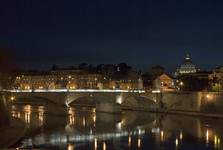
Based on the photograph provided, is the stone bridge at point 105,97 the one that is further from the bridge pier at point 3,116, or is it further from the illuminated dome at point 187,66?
the illuminated dome at point 187,66

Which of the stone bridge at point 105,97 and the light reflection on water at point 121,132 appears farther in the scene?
the stone bridge at point 105,97

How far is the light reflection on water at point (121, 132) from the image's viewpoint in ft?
82.2

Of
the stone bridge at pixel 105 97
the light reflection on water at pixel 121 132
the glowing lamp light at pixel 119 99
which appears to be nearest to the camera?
the light reflection on water at pixel 121 132

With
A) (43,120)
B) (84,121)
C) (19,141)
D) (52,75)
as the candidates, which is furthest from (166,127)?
(52,75)

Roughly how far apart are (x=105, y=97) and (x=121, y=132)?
46.1ft

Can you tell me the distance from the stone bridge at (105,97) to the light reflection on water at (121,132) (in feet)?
6.20

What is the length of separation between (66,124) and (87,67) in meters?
55.1

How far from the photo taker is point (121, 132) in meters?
30.5

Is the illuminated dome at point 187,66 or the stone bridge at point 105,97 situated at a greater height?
the illuminated dome at point 187,66

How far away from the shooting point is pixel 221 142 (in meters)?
25.8

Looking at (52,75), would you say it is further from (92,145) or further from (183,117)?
(92,145)

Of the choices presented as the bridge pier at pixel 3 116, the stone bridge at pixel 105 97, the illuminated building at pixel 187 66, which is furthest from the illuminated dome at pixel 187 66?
the bridge pier at pixel 3 116

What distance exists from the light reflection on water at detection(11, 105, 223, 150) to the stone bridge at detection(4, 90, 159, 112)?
6.20ft

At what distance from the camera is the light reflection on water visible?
25.0m
